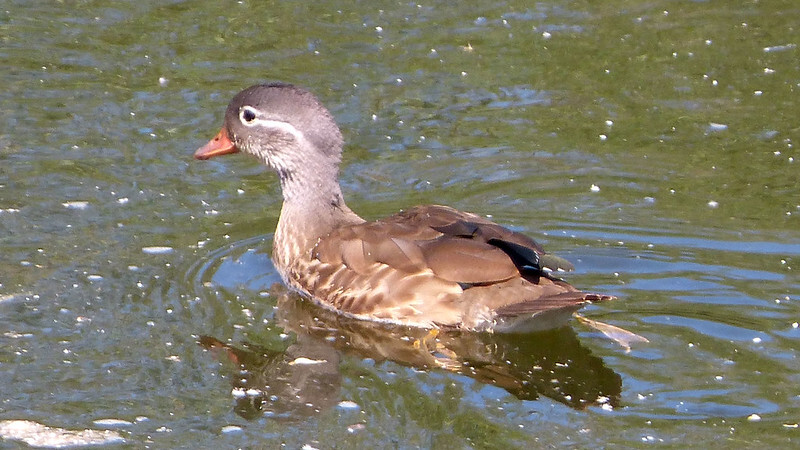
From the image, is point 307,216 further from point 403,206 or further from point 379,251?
point 403,206

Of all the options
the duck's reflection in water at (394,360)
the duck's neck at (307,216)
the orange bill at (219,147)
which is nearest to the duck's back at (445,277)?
the duck's reflection in water at (394,360)

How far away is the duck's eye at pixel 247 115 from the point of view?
8.56m

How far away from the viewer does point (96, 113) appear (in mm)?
10352

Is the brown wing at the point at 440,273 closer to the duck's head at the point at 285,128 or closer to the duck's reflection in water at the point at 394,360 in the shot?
the duck's reflection in water at the point at 394,360

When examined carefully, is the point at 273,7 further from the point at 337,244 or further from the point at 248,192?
the point at 337,244

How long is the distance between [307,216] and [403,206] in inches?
43.0

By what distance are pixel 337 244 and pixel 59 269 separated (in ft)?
5.77

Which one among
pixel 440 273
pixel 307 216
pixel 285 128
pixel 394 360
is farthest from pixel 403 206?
pixel 394 360

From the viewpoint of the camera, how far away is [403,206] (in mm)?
9305

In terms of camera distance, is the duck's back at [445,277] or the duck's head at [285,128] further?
the duck's head at [285,128]

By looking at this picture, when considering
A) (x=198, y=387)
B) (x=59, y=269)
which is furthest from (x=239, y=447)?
(x=59, y=269)

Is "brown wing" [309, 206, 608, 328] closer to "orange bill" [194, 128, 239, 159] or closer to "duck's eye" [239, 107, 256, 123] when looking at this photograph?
"duck's eye" [239, 107, 256, 123]

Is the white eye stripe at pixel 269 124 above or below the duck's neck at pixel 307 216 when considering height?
above

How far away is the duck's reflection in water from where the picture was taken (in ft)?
22.0
